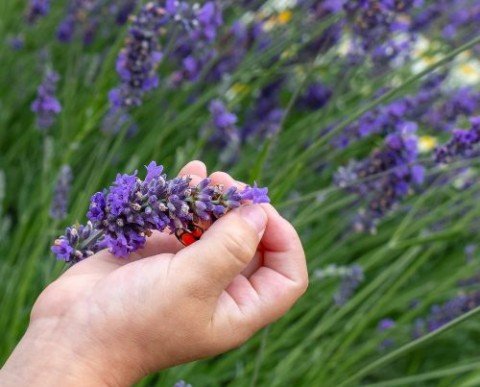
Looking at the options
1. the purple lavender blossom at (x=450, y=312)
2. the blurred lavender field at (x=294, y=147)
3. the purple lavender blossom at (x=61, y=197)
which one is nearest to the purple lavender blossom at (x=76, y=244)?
the blurred lavender field at (x=294, y=147)

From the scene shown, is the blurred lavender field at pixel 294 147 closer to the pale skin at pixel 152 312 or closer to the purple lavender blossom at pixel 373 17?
the purple lavender blossom at pixel 373 17

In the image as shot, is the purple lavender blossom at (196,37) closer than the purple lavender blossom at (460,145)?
No

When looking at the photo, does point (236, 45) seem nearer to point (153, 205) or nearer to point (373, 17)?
point (373, 17)

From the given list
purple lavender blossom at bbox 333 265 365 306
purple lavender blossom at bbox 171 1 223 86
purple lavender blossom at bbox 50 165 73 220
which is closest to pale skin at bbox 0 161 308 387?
purple lavender blossom at bbox 50 165 73 220

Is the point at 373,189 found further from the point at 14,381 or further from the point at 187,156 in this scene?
the point at 14,381

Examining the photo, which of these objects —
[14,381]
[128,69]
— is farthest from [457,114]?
[14,381]

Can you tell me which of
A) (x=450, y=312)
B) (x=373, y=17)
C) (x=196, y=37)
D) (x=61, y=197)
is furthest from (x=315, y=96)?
(x=61, y=197)
